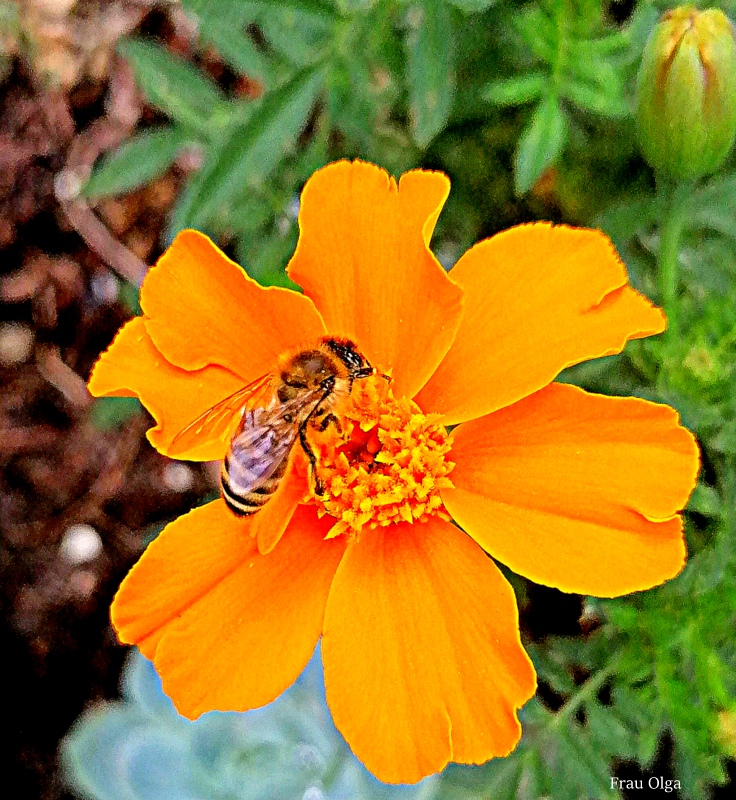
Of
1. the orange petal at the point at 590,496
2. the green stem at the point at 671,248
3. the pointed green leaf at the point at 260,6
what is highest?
the pointed green leaf at the point at 260,6

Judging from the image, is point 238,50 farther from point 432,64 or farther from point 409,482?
point 409,482

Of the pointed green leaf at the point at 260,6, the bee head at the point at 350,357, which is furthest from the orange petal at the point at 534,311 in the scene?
the pointed green leaf at the point at 260,6

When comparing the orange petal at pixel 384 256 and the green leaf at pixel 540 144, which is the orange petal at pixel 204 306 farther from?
the green leaf at pixel 540 144

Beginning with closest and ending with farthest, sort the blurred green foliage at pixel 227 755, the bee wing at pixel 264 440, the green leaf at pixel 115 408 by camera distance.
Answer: the bee wing at pixel 264 440
the blurred green foliage at pixel 227 755
the green leaf at pixel 115 408

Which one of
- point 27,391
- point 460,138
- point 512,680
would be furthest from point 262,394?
point 27,391

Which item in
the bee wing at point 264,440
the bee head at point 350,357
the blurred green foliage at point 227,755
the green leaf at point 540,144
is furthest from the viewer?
the blurred green foliage at point 227,755

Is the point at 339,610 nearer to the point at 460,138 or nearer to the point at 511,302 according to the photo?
the point at 511,302

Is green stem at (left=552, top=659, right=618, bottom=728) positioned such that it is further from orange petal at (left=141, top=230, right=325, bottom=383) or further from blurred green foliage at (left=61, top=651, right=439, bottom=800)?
orange petal at (left=141, top=230, right=325, bottom=383)

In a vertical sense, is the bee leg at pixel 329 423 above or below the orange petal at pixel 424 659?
above
